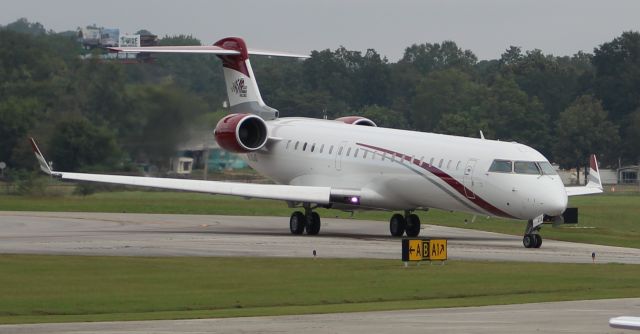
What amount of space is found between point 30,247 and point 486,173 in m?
12.5

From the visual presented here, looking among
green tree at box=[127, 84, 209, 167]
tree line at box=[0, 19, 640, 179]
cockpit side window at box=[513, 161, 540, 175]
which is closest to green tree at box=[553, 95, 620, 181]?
tree line at box=[0, 19, 640, 179]

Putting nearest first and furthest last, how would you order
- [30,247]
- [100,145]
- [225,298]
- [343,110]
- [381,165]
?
[225,298] < [30,247] < [381,165] < [100,145] < [343,110]

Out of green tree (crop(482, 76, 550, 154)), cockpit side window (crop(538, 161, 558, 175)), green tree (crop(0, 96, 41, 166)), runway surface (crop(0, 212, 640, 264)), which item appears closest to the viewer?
runway surface (crop(0, 212, 640, 264))

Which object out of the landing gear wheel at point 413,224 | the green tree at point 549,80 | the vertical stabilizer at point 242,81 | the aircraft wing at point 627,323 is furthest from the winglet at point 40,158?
the green tree at point 549,80

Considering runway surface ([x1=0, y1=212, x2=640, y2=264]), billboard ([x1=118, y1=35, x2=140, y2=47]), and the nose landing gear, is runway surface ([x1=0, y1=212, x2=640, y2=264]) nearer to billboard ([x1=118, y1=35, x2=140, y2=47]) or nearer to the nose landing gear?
the nose landing gear

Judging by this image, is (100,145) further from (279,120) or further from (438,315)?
(438,315)

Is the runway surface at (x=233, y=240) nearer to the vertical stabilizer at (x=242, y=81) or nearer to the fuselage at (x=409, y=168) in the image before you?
the fuselage at (x=409, y=168)

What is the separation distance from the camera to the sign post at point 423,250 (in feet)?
101

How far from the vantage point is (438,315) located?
71.9ft

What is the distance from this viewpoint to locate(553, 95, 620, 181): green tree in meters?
98.8

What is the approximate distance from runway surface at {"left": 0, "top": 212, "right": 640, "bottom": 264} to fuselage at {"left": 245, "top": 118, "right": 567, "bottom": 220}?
1.25m

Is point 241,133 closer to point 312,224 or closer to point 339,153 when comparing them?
point 339,153

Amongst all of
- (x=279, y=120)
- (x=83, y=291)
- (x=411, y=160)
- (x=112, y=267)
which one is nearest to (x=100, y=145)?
(x=279, y=120)

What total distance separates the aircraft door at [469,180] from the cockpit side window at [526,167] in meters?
1.26
